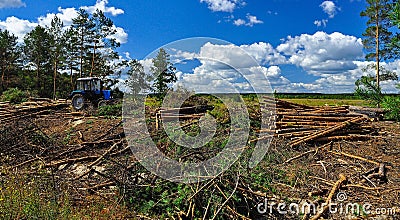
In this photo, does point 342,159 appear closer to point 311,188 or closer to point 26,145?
point 311,188

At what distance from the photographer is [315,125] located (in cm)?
841

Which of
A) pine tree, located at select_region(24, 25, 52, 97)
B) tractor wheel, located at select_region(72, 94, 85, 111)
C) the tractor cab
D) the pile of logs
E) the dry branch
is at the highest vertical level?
pine tree, located at select_region(24, 25, 52, 97)

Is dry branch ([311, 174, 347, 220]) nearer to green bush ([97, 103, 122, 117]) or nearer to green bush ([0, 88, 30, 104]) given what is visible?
green bush ([97, 103, 122, 117])

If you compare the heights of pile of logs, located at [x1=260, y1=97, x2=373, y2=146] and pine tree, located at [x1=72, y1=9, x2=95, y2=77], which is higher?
pine tree, located at [x1=72, y1=9, x2=95, y2=77]

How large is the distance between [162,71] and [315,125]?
14.0 ft

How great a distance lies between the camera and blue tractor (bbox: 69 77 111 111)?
1423 centimetres

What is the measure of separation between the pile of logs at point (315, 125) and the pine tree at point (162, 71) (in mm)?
2989

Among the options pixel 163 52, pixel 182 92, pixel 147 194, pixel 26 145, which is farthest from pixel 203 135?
pixel 26 145

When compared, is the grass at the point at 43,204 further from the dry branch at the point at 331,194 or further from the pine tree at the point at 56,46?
the pine tree at the point at 56,46

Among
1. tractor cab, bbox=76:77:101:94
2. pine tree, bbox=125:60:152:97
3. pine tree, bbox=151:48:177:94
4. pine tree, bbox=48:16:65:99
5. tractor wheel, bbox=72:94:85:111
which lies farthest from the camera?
pine tree, bbox=48:16:65:99

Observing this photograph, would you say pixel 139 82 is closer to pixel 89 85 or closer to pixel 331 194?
A: pixel 331 194

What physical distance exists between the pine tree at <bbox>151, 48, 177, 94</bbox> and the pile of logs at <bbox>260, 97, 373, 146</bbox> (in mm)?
2989

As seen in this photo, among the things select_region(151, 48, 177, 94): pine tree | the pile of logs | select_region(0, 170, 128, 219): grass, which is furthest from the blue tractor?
select_region(0, 170, 128, 219): grass

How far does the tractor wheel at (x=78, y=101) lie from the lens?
1411 cm
